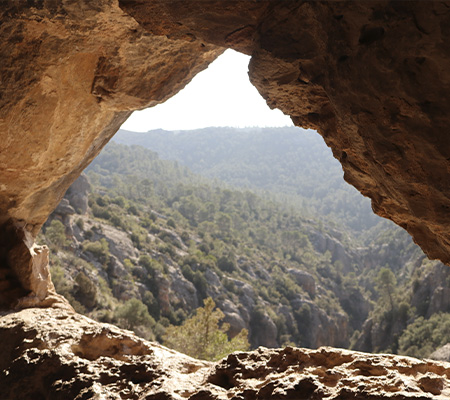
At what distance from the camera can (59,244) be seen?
1388 inches

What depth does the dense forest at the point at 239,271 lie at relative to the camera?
114 ft

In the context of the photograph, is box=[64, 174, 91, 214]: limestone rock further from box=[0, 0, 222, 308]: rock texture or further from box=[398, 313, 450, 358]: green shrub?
box=[0, 0, 222, 308]: rock texture

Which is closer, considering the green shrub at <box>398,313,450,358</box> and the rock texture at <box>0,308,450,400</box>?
the rock texture at <box>0,308,450,400</box>

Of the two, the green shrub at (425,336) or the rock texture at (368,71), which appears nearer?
the rock texture at (368,71)

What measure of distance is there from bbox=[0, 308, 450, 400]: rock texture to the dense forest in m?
18.1

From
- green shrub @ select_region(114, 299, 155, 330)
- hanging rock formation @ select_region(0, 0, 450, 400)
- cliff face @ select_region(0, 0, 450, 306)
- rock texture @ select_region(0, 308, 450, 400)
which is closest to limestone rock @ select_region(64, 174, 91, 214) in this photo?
green shrub @ select_region(114, 299, 155, 330)

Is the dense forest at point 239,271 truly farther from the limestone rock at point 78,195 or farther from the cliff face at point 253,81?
the cliff face at point 253,81

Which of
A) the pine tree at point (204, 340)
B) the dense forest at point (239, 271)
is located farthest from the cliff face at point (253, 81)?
the dense forest at point (239, 271)

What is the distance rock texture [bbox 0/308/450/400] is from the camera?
3867 millimetres

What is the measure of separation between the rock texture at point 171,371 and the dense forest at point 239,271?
18.1 meters

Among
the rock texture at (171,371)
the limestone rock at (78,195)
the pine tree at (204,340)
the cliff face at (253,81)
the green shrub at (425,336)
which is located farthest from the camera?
the limestone rock at (78,195)

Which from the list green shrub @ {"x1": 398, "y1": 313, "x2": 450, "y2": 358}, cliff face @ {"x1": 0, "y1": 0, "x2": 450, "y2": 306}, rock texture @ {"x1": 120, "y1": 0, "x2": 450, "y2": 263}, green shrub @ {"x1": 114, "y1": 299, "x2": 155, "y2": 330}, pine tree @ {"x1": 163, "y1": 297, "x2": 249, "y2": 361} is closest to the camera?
rock texture @ {"x1": 120, "y1": 0, "x2": 450, "y2": 263}

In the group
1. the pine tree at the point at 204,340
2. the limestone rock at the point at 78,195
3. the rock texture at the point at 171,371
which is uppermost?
the limestone rock at the point at 78,195

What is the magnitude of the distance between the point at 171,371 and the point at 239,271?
53370 mm
